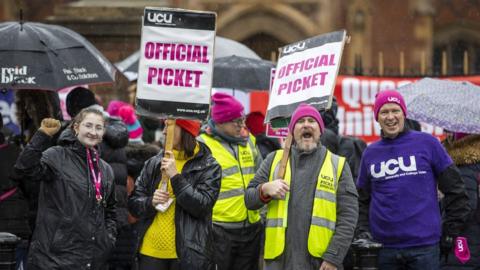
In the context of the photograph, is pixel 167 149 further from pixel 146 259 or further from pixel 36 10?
pixel 36 10

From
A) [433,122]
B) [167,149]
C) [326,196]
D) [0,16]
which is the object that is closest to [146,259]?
[167,149]

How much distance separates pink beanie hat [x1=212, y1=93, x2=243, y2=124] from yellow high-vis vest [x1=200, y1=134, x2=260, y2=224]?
0.72 feet

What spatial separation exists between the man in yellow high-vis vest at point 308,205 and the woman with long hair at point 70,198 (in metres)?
1.03

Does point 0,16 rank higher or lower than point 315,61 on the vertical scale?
higher

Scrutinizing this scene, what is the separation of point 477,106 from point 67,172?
11.8 ft

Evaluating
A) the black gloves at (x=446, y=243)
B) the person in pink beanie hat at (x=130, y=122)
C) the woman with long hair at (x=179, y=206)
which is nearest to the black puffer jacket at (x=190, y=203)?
the woman with long hair at (x=179, y=206)

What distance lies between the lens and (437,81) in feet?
36.2

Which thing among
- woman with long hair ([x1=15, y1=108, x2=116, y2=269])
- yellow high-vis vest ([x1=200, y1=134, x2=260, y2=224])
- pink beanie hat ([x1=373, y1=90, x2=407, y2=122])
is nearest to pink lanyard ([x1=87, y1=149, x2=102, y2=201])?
woman with long hair ([x1=15, y1=108, x2=116, y2=269])

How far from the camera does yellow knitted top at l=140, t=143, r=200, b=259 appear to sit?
8367 millimetres

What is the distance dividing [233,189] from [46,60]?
1745 mm

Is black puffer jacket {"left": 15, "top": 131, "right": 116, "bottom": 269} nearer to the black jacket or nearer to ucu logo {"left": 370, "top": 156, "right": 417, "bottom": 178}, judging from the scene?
the black jacket

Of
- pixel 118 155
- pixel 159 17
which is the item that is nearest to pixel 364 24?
pixel 118 155

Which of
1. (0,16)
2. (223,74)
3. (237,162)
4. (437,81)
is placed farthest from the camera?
(0,16)

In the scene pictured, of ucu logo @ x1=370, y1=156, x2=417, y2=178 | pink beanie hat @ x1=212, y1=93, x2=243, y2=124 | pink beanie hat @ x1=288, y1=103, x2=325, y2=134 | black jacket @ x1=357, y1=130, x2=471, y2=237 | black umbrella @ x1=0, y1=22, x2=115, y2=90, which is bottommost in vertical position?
black jacket @ x1=357, y1=130, x2=471, y2=237
